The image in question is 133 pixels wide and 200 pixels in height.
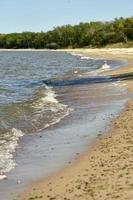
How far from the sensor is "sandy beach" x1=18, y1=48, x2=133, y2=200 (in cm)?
868

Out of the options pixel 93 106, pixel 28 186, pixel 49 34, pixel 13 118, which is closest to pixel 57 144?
pixel 28 186

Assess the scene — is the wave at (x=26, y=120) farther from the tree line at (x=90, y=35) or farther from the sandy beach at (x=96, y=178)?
the tree line at (x=90, y=35)

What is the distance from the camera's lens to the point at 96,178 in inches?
380

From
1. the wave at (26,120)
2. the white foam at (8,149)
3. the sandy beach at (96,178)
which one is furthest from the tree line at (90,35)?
the sandy beach at (96,178)

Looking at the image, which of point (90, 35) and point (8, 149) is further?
point (90, 35)

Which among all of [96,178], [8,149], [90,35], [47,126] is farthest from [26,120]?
[90,35]

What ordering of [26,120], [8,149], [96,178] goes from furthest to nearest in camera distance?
[26,120]
[8,149]
[96,178]

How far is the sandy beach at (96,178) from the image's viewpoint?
868 cm

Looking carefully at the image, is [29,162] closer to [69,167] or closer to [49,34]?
[69,167]

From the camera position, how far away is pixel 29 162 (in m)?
11.9

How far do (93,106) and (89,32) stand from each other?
14002 cm

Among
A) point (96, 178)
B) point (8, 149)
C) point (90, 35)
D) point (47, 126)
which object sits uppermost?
point (90, 35)

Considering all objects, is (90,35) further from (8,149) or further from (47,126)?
(8,149)

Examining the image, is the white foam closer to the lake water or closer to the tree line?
the lake water
